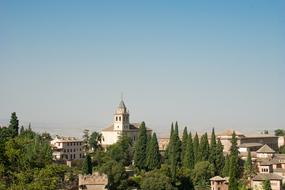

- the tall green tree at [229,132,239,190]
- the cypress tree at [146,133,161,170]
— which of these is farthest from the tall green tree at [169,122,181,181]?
the tall green tree at [229,132,239,190]

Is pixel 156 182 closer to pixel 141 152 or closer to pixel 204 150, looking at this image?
→ pixel 141 152

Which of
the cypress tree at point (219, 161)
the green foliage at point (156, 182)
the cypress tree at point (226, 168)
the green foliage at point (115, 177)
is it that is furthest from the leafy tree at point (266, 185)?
the green foliage at point (115, 177)

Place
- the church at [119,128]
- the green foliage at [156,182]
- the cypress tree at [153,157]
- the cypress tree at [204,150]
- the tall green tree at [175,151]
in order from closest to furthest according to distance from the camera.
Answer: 1. the green foliage at [156,182]
2. the cypress tree at [153,157]
3. the tall green tree at [175,151]
4. the cypress tree at [204,150]
5. the church at [119,128]

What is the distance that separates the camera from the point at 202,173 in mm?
50156

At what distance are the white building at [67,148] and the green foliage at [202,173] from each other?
19892 mm

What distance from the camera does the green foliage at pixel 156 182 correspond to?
146 ft

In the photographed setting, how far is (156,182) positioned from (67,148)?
24.7 m

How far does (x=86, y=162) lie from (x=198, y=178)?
10.5m

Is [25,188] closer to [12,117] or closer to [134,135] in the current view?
[12,117]

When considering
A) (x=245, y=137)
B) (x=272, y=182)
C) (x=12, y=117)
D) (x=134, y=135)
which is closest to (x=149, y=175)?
(x=272, y=182)

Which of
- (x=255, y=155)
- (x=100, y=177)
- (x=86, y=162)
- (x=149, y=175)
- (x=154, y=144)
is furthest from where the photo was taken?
(x=255, y=155)

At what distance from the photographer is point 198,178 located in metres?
50.6

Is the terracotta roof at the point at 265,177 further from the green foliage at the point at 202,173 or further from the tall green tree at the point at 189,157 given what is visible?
the tall green tree at the point at 189,157

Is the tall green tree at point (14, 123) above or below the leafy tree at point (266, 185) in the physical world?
above
